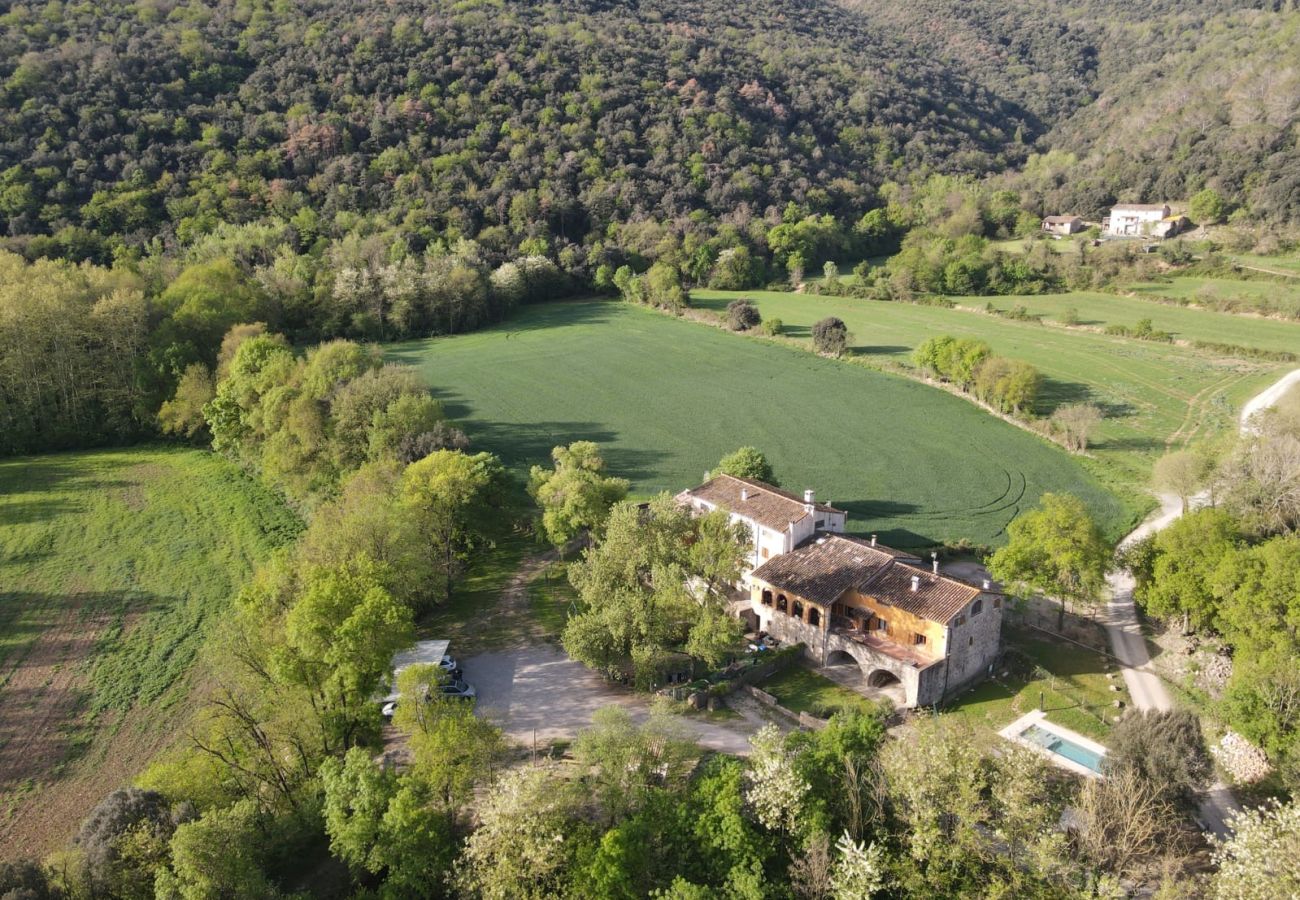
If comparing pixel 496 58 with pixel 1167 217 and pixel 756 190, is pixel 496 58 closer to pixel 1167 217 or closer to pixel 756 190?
pixel 756 190

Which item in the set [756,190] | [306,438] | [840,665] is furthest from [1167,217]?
[306,438]

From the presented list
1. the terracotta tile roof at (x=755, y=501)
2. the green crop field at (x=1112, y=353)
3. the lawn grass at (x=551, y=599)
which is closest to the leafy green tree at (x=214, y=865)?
the lawn grass at (x=551, y=599)

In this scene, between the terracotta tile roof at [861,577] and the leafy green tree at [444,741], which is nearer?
the leafy green tree at [444,741]

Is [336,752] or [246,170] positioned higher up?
[246,170]

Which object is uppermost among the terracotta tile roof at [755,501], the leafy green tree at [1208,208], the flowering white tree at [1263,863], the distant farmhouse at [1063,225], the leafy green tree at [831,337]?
the leafy green tree at [1208,208]

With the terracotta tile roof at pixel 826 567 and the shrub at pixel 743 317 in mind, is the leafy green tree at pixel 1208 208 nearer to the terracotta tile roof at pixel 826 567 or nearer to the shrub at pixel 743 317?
the shrub at pixel 743 317

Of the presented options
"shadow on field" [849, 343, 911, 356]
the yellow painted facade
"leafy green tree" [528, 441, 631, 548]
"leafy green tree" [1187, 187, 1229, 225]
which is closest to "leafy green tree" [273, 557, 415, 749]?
"leafy green tree" [528, 441, 631, 548]

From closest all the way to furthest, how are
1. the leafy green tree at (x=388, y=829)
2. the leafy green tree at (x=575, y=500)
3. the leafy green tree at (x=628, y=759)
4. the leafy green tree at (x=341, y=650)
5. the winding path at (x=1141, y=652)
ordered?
the leafy green tree at (x=388, y=829), the leafy green tree at (x=628, y=759), the winding path at (x=1141, y=652), the leafy green tree at (x=341, y=650), the leafy green tree at (x=575, y=500)
